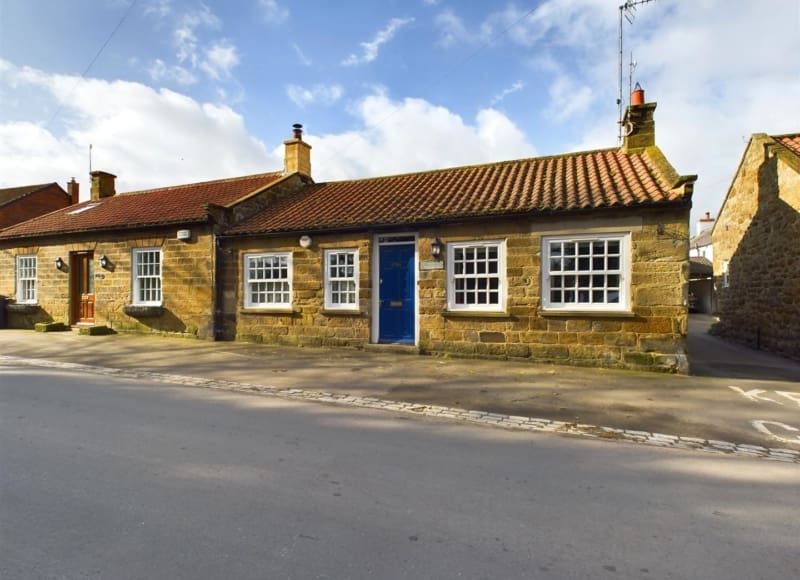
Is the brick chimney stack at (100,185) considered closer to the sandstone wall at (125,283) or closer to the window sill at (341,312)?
the sandstone wall at (125,283)

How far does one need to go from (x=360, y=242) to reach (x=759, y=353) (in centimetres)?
1129

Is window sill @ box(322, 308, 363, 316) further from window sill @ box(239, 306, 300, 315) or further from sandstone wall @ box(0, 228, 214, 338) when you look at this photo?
sandstone wall @ box(0, 228, 214, 338)

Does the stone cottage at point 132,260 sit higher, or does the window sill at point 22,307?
the stone cottage at point 132,260

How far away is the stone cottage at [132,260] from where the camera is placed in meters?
13.4

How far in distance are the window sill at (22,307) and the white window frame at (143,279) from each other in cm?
502

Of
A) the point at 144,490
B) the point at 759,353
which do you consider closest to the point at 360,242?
the point at 144,490

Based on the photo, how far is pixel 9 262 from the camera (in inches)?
680

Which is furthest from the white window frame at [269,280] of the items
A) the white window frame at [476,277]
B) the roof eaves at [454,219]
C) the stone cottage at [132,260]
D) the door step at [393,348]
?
the white window frame at [476,277]

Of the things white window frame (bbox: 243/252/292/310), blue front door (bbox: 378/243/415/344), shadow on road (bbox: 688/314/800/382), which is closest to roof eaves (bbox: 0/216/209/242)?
white window frame (bbox: 243/252/292/310)

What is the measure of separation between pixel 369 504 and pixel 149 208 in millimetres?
16238

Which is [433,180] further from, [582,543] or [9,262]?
[9,262]

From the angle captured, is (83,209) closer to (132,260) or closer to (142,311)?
(132,260)

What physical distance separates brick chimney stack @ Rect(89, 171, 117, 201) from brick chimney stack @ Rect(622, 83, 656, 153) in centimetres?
2141

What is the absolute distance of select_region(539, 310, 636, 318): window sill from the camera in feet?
29.5
